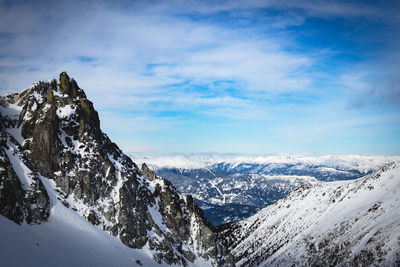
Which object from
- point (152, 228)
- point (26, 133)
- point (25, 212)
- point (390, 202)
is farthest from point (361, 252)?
point (26, 133)

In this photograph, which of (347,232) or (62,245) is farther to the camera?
(347,232)

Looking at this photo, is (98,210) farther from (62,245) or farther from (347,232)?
(347,232)

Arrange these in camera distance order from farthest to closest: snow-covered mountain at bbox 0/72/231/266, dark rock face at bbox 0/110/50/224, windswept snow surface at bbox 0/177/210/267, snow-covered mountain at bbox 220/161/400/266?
1. snow-covered mountain at bbox 220/161/400/266
2. snow-covered mountain at bbox 0/72/231/266
3. dark rock face at bbox 0/110/50/224
4. windswept snow surface at bbox 0/177/210/267

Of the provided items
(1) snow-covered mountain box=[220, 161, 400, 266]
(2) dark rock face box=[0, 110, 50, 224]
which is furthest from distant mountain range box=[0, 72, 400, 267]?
(1) snow-covered mountain box=[220, 161, 400, 266]

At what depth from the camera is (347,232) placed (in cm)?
12800

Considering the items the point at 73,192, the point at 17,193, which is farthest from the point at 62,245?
the point at 73,192

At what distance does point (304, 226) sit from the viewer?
17812 cm

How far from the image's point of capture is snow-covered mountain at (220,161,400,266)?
100 meters

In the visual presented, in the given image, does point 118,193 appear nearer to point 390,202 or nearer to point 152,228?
point 152,228

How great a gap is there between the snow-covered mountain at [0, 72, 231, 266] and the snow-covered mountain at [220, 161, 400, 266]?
45385 mm

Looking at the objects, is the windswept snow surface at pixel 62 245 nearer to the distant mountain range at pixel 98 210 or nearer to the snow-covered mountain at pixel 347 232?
the distant mountain range at pixel 98 210

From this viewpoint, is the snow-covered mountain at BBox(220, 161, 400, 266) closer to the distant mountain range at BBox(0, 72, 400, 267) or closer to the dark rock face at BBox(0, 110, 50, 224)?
the distant mountain range at BBox(0, 72, 400, 267)

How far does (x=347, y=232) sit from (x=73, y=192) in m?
120

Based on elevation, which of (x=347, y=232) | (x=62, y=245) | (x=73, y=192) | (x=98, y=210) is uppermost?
(x=73, y=192)
